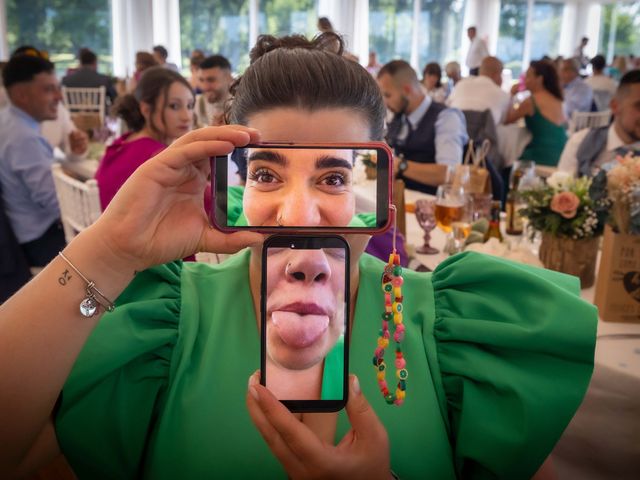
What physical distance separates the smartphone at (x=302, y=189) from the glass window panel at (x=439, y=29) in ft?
43.9

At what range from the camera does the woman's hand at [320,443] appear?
0.65 m

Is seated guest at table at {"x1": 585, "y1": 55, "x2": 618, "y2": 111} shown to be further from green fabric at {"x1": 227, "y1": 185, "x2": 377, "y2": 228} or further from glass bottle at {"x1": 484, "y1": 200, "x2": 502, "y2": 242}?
green fabric at {"x1": 227, "y1": 185, "x2": 377, "y2": 228}

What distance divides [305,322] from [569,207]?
112cm

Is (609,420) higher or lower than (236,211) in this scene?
lower

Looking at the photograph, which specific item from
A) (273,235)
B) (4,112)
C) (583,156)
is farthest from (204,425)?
(583,156)

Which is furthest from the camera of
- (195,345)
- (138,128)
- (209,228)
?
(138,128)

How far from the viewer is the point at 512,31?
14305 mm

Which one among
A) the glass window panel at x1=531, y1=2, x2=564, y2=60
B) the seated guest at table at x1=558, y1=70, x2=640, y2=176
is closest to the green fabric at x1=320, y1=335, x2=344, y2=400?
the seated guest at table at x1=558, y1=70, x2=640, y2=176

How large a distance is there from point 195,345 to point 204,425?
0.42ft

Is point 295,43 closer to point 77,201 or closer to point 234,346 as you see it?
point 234,346

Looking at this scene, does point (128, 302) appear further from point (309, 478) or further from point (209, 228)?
point (309, 478)

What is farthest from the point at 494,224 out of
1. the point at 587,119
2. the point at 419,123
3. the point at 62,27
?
the point at 62,27

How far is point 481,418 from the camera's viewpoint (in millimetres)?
878

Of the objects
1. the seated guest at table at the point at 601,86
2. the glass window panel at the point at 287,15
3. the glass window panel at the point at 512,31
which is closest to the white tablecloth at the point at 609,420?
the seated guest at table at the point at 601,86
